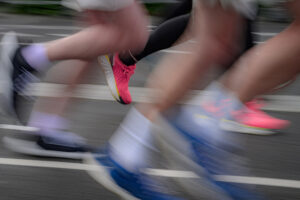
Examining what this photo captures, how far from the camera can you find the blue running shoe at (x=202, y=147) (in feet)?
6.55

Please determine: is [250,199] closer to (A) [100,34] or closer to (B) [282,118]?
(A) [100,34]

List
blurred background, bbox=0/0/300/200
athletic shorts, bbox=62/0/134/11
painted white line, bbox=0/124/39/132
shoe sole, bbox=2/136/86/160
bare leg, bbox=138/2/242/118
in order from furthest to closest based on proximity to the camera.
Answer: painted white line, bbox=0/124/39/132, shoe sole, bbox=2/136/86/160, blurred background, bbox=0/0/300/200, athletic shorts, bbox=62/0/134/11, bare leg, bbox=138/2/242/118

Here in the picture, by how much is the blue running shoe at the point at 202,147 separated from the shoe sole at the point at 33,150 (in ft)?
2.75

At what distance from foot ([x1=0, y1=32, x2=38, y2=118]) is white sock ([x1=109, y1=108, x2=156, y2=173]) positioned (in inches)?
28.0

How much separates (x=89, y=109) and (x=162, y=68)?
1564 millimetres

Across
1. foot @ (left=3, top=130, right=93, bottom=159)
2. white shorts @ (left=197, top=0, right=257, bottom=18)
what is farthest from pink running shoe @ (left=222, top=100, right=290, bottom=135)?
white shorts @ (left=197, top=0, right=257, bottom=18)

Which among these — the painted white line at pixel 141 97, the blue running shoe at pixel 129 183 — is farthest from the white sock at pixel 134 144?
the painted white line at pixel 141 97

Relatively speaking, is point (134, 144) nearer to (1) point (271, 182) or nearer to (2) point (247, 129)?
(1) point (271, 182)

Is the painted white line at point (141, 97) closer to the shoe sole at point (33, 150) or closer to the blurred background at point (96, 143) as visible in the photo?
the blurred background at point (96, 143)

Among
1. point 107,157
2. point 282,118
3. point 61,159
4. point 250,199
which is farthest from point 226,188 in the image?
point 282,118

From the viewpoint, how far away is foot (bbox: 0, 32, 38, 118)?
2574 mm

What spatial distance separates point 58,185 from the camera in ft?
8.25

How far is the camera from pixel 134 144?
2021mm

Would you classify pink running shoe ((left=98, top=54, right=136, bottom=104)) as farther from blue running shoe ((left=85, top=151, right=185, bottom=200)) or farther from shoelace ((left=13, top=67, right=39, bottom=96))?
blue running shoe ((left=85, top=151, right=185, bottom=200))
